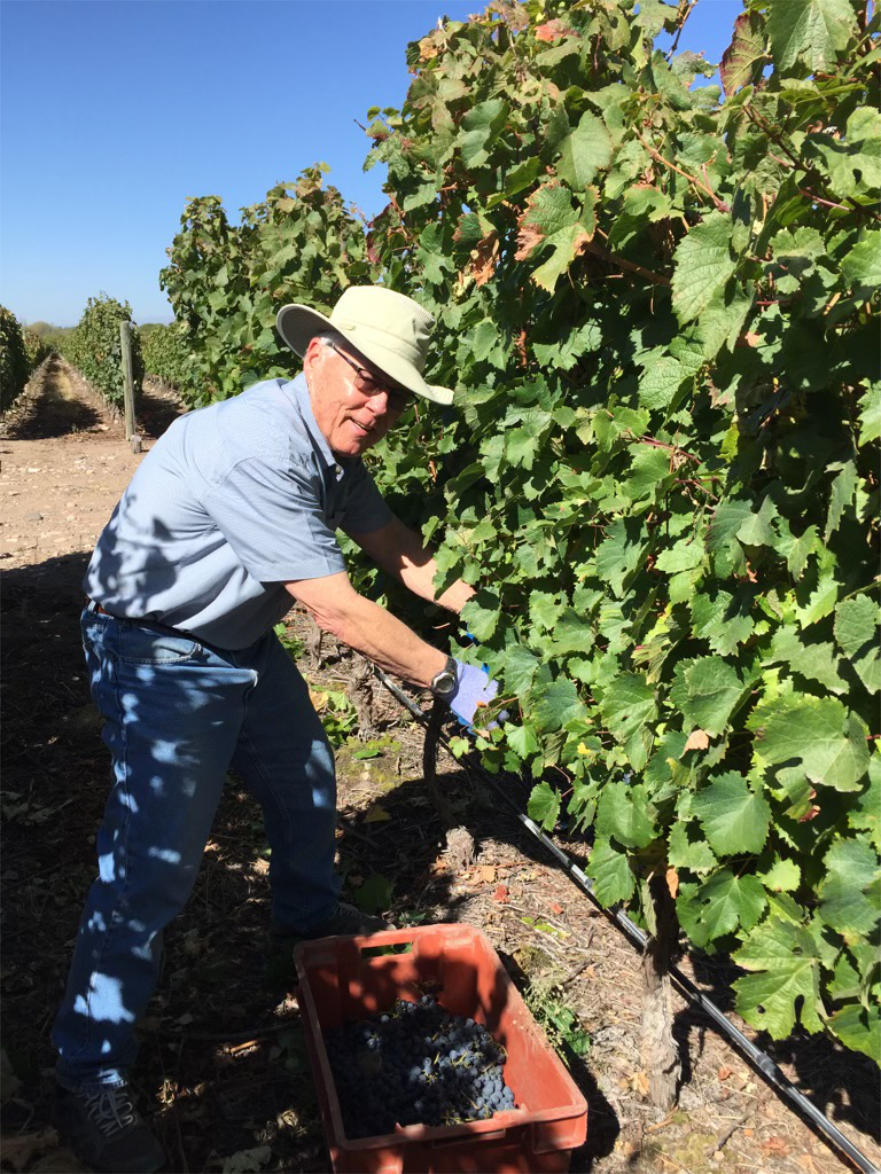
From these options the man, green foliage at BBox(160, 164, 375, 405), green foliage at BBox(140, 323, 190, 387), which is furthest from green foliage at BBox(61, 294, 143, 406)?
the man

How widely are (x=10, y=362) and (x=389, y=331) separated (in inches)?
882

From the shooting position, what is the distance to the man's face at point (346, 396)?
9.21 ft

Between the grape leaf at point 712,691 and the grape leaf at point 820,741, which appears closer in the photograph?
the grape leaf at point 820,741

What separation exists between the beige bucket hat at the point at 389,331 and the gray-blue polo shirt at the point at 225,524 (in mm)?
252

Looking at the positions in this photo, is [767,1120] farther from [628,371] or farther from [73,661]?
[73,661]

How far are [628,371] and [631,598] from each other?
56 cm

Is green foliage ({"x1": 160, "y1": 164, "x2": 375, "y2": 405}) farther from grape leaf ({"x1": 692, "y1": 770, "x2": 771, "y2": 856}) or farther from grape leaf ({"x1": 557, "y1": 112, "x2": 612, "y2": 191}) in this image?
grape leaf ({"x1": 692, "y1": 770, "x2": 771, "y2": 856})

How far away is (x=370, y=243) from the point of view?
427 cm

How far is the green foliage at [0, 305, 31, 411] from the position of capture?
21297 millimetres

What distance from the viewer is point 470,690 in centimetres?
320

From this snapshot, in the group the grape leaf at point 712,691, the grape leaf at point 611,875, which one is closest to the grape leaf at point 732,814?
the grape leaf at point 712,691

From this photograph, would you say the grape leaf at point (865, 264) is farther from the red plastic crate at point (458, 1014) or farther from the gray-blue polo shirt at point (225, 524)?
the red plastic crate at point (458, 1014)

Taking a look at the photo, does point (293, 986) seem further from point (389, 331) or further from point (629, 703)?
point (389, 331)

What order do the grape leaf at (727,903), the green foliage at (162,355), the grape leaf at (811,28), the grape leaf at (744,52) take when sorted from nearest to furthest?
1. the grape leaf at (811,28)
2. the grape leaf at (744,52)
3. the grape leaf at (727,903)
4. the green foliage at (162,355)
